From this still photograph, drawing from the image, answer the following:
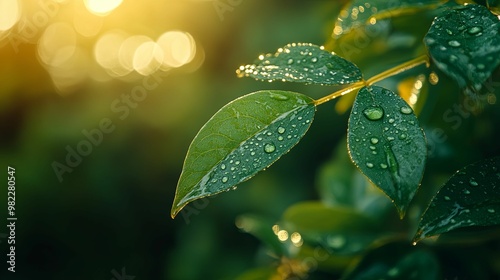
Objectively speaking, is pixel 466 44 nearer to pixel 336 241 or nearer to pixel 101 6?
pixel 336 241

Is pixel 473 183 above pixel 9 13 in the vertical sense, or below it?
below

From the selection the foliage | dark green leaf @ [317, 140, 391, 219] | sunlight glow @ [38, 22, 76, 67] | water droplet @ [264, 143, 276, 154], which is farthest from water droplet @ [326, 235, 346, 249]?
sunlight glow @ [38, 22, 76, 67]

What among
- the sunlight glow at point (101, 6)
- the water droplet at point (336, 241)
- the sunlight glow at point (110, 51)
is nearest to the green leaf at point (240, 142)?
the water droplet at point (336, 241)

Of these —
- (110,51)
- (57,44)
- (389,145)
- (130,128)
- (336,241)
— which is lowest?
(130,128)

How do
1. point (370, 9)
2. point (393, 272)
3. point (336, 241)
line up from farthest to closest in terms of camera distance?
point (336, 241) → point (393, 272) → point (370, 9)

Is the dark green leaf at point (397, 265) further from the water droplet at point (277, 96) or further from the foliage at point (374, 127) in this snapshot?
the water droplet at point (277, 96)

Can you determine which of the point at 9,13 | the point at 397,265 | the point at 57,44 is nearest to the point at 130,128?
the point at 57,44

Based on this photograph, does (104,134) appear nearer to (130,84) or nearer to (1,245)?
(130,84)

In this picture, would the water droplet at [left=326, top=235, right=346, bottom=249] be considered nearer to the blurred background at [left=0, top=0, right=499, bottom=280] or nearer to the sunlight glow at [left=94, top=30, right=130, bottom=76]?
the blurred background at [left=0, top=0, right=499, bottom=280]
